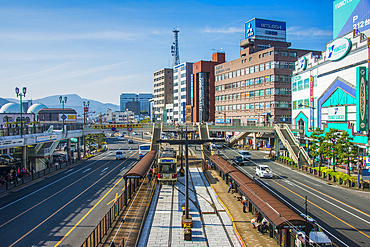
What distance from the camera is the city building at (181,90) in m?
117

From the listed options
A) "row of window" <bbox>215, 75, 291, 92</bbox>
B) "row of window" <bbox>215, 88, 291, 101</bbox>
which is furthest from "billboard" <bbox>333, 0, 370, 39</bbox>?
"row of window" <bbox>215, 88, 291, 101</bbox>

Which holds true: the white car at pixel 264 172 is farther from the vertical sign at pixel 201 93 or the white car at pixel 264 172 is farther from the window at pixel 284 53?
the vertical sign at pixel 201 93

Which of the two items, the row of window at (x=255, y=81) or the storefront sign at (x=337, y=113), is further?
the row of window at (x=255, y=81)

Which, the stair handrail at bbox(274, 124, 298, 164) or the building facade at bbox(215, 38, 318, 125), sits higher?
the building facade at bbox(215, 38, 318, 125)

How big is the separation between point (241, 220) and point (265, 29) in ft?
273

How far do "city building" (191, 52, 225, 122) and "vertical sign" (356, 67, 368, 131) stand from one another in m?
67.9

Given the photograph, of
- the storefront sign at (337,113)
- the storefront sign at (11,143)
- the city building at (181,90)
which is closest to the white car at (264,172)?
the storefront sign at (337,113)

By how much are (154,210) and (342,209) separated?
622 inches

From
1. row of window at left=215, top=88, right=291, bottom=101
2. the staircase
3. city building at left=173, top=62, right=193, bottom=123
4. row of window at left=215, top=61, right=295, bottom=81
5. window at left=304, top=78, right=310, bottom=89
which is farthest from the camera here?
city building at left=173, top=62, right=193, bottom=123

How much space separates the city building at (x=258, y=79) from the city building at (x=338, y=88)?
1531 cm

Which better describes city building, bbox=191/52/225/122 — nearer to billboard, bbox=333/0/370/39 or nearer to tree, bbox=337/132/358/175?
billboard, bbox=333/0/370/39

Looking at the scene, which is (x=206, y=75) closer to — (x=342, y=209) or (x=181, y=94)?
(x=181, y=94)

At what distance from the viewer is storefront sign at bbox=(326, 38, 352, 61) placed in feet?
129

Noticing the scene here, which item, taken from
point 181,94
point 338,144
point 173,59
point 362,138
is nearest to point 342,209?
point 338,144
